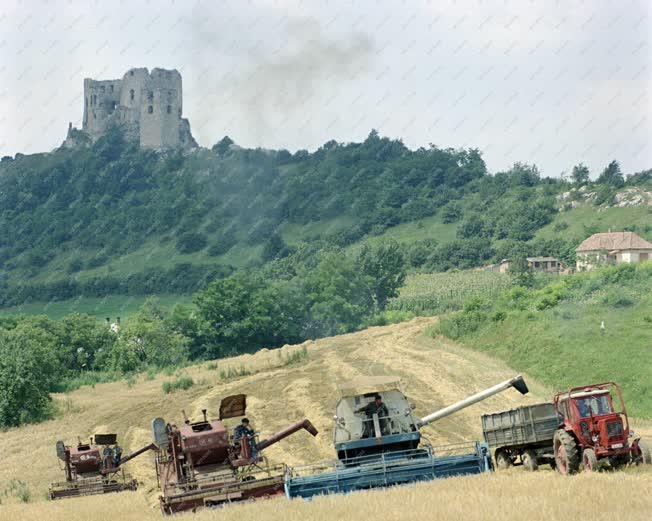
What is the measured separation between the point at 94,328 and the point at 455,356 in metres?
54.2

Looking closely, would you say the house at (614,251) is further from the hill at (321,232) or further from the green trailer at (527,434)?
the green trailer at (527,434)

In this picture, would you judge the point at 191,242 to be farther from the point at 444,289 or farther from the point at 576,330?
the point at 576,330

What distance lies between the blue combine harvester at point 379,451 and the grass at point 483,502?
2.51ft

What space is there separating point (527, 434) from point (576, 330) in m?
30.4

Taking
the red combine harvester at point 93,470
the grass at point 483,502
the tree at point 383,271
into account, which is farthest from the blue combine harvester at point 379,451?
the tree at point 383,271

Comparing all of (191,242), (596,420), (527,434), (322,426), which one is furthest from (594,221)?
(596,420)

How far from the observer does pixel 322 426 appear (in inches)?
1607

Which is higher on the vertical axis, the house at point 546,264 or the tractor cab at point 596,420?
the house at point 546,264

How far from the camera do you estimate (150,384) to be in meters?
70.0

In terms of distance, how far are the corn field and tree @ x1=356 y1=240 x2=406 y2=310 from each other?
1.24 meters

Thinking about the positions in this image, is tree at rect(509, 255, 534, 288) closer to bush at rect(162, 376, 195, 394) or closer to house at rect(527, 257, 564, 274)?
house at rect(527, 257, 564, 274)

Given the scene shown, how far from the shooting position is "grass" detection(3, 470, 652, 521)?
18.7 meters

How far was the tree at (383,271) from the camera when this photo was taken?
350ft

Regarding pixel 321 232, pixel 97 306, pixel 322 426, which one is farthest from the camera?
pixel 321 232
